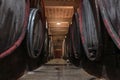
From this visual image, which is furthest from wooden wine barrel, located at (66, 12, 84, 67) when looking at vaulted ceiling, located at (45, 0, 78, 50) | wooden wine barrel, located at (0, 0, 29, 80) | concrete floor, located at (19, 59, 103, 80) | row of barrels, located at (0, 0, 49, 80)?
vaulted ceiling, located at (45, 0, 78, 50)

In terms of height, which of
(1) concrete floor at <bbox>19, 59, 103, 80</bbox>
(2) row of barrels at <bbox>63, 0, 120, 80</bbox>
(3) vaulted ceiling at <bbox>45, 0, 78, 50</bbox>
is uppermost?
(3) vaulted ceiling at <bbox>45, 0, 78, 50</bbox>

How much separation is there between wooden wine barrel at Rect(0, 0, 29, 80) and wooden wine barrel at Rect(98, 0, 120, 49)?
0.86m

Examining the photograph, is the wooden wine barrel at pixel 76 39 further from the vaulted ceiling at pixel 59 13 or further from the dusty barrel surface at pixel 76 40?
the vaulted ceiling at pixel 59 13

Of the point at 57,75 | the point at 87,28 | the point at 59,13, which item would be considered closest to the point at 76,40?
the point at 87,28

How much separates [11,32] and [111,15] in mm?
1011

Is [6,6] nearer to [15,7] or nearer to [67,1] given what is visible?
[15,7]

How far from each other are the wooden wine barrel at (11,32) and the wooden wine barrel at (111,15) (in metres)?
0.86

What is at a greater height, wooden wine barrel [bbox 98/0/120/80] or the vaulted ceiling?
the vaulted ceiling

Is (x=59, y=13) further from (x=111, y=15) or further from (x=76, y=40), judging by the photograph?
(x=111, y=15)

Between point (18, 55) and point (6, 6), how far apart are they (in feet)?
2.52

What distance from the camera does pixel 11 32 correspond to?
7.86ft

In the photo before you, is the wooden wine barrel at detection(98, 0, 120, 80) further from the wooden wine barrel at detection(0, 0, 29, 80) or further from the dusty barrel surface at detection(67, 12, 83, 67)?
the dusty barrel surface at detection(67, 12, 83, 67)

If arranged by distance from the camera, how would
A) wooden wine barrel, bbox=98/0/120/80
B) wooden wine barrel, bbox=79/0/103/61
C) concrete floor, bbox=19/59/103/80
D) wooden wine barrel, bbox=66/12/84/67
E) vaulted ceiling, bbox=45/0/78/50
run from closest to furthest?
1. wooden wine barrel, bbox=98/0/120/80
2. concrete floor, bbox=19/59/103/80
3. wooden wine barrel, bbox=79/0/103/61
4. wooden wine barrel, bbox=66/12/84/67
5. vaulted ceiling, bbox=45/0/78/50

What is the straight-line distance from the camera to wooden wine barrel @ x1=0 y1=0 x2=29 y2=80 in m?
2.23
